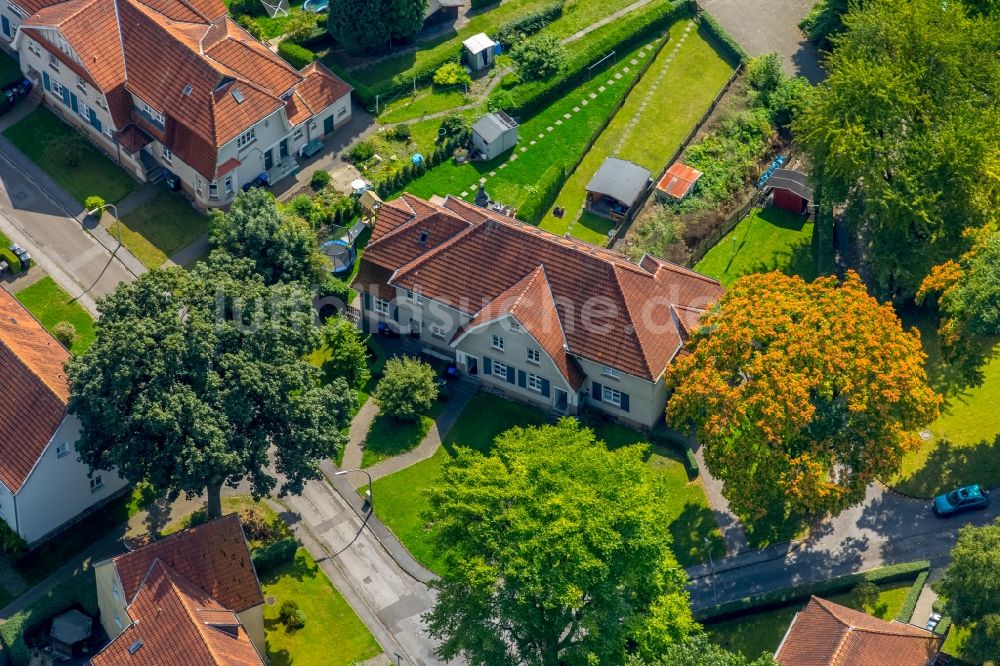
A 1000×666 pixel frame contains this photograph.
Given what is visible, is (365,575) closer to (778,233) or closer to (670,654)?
(670,654)

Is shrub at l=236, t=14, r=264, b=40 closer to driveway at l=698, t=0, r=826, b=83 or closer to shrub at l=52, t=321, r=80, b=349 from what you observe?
shrub at l=52, t=321, r=80, b=349

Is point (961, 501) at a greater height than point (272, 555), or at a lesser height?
greater

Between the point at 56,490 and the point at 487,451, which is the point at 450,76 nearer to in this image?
the point at 487,451

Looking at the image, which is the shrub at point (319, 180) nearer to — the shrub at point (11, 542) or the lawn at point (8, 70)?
the lawn at point (8, 70)

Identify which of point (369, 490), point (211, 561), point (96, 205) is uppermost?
point (369, 490)

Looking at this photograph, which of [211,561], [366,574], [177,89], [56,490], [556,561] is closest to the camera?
[556,561]

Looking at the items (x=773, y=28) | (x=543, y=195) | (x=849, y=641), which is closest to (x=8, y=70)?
(x=543, y=195)
